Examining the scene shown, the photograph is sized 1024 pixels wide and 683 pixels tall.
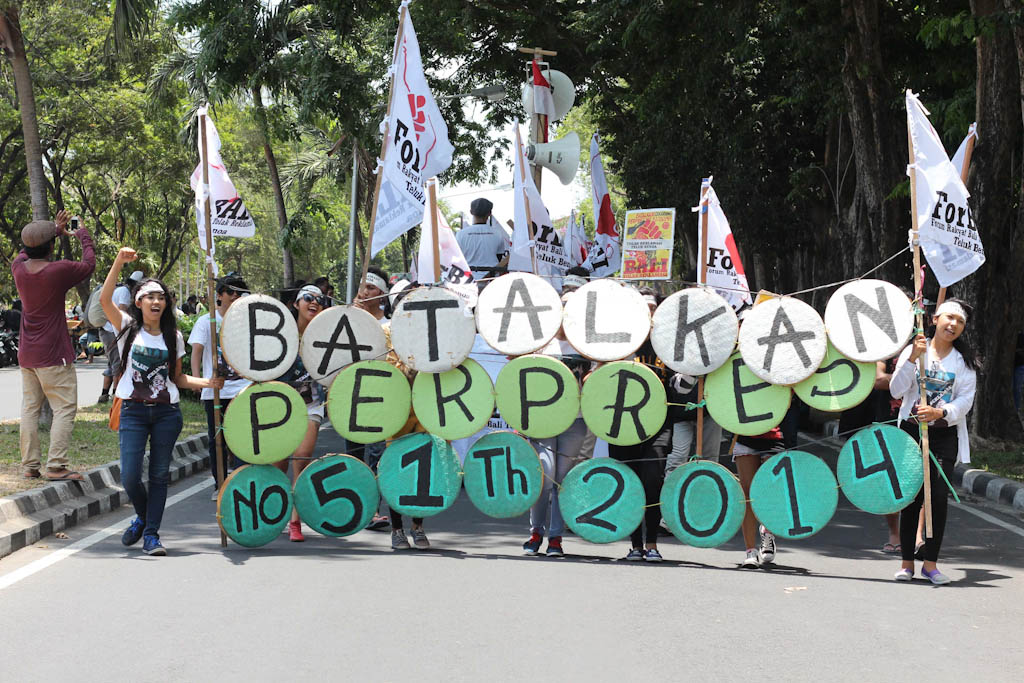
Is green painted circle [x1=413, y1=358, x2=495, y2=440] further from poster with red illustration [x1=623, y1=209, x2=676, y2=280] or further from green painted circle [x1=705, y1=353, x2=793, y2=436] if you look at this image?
poster with red illustration [x1=623, y1=209, x2=676, y2=280]

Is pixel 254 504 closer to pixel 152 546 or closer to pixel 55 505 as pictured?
pixel 152 546

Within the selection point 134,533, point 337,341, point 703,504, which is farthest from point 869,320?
point 134,533

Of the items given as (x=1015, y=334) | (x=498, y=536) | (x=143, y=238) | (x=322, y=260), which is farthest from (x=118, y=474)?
(x=322, y=260)

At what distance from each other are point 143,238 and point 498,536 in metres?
42.2

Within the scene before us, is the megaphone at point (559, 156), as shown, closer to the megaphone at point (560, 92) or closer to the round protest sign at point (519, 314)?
the megaphone at point (560, 92)

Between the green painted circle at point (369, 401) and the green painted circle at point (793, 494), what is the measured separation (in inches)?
87.5

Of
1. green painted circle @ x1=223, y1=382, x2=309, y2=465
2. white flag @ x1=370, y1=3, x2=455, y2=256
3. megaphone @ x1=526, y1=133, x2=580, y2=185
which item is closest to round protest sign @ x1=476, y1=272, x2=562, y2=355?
white flag @ x1=370, y1=3, x2=455, y2=256

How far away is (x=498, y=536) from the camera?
829 cm

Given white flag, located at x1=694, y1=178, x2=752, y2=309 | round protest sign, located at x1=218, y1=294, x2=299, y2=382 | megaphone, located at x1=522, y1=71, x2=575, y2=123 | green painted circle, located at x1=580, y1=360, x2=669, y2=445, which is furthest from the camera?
megaphone, located at x1=522, y1=71, x2=575, y2=123

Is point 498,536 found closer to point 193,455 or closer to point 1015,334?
point 193,455

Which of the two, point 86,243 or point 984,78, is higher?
point 984,78

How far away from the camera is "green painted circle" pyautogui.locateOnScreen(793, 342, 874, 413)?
22.7 feet

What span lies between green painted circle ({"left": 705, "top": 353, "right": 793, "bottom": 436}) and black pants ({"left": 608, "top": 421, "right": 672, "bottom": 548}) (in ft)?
1.65

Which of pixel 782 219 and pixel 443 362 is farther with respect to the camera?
pixel 782 219
